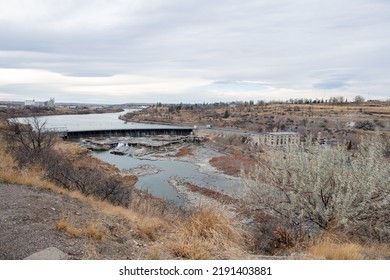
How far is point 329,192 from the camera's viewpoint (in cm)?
727

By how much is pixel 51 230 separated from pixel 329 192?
18.1ft

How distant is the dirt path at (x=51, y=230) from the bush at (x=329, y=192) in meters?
3.27

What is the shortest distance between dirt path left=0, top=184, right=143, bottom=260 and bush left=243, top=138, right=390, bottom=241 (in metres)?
3.27

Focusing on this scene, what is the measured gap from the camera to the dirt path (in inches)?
167

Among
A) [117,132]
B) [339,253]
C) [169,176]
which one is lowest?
[169,176]

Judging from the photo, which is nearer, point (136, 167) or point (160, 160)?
point (136, 167)

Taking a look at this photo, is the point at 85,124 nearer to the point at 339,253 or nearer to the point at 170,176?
the point at 170,176

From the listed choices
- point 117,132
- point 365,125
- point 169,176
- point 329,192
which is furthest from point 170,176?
point 365,125

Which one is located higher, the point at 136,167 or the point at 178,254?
the point at 178,254

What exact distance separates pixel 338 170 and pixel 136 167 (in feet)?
105

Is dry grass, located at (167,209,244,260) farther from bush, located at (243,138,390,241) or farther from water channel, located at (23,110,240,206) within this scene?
water channel, located at (23,110,240,206)

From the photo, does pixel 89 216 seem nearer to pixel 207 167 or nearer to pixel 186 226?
pixel 186 226

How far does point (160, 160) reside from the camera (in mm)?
44469

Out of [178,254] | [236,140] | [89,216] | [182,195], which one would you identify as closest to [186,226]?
[178,254]
